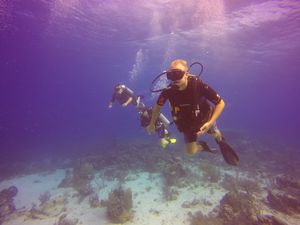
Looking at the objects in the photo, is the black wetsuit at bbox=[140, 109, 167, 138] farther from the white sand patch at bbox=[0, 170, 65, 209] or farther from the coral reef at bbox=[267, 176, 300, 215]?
the white sand patch at bbox=[0, 170, 65, 209]

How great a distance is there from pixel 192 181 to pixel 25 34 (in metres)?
26.8

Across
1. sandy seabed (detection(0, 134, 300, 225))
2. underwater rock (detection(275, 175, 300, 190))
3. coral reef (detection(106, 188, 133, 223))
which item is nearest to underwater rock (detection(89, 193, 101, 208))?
sandy seabed (detection(0, 134, 300, 225))

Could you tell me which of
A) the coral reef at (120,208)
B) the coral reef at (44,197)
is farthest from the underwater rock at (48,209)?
the coral reef at (120,208)

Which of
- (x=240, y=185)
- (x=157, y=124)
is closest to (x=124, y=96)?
(x=157, y=124)

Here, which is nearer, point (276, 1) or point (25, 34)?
point (276, 1)

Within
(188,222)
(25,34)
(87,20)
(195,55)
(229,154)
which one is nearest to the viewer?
(229,154)

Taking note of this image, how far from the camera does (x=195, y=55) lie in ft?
123

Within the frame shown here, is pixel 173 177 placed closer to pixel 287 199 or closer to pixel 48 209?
pixel 287 199

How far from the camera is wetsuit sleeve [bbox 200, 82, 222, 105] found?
14.9 feet

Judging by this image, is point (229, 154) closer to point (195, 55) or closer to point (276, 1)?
point (276, 1)

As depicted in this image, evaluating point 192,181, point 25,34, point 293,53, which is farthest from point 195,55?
point 192,181

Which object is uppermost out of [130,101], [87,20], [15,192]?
[87,20]

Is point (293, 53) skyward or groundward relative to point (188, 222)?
skyward

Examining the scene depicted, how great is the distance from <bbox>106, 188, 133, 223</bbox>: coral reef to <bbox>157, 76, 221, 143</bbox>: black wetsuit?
5.71 meters
